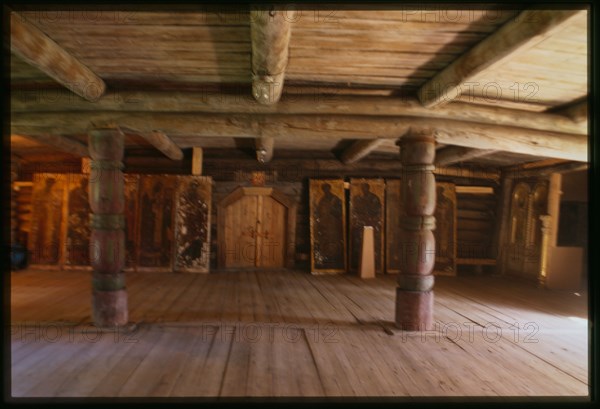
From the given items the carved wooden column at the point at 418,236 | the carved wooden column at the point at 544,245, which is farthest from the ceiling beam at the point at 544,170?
the carved wooden column at the point at 418,236

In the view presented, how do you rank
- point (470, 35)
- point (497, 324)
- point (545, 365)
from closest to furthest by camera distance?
point (470, 35) → point (545, 365) → point (497, 324)

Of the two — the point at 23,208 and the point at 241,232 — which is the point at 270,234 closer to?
the point at 241,232

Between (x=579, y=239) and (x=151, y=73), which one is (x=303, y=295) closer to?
(x=151, y=73)

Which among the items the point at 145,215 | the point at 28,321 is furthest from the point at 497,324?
the point at 145,215

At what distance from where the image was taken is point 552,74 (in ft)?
12.9

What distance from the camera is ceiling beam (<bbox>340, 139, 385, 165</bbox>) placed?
6589 mm

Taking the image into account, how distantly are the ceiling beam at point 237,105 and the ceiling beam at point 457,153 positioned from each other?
7.60ft

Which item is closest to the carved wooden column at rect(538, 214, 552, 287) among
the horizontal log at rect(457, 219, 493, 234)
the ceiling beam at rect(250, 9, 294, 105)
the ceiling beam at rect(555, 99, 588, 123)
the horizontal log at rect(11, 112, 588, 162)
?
the horizontal log at rect(457, 219, 493, 234)

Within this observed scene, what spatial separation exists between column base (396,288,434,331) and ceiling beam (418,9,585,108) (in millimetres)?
2564

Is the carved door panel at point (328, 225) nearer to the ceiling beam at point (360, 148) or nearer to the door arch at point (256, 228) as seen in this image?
the door arch at point (256, 228)

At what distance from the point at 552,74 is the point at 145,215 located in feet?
28.4

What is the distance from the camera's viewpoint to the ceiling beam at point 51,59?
2.98 m

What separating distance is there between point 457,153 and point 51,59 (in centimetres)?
709

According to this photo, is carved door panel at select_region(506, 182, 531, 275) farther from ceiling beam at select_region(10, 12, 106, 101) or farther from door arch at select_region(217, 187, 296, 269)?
ceiling beam at select_region(10, 12, 106, 101)
